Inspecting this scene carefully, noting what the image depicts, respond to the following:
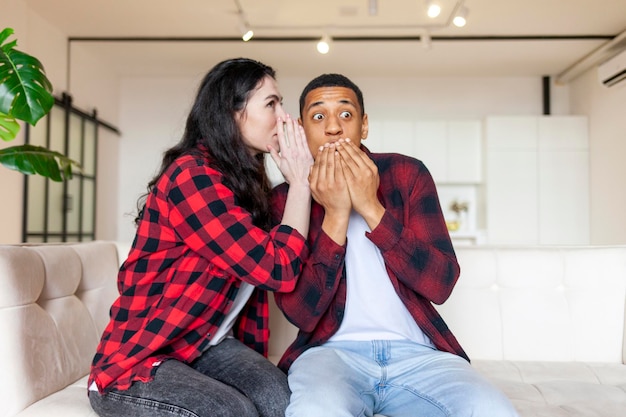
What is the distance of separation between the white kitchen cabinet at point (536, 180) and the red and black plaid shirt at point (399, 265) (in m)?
5.67

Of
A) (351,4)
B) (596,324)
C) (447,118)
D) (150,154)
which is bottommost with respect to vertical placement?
(596,324)

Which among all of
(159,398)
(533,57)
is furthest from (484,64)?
(159,398)

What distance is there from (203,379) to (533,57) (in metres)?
6.18

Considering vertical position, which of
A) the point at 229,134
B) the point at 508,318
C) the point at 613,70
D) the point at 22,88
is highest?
the point at 613,70

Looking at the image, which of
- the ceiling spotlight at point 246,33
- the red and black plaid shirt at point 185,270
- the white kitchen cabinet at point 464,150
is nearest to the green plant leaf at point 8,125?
the red and black plaid shirt at point 185,270

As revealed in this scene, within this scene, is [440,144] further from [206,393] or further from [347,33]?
[206,393]

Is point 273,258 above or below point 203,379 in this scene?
above

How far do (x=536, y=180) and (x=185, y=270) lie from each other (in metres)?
6.32

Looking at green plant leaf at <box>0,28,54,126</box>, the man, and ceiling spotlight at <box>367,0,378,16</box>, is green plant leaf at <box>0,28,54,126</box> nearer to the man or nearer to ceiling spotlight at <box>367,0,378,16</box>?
the man

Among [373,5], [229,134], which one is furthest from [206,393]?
[373,5]

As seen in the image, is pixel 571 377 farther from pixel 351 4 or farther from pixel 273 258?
pixel 351 4

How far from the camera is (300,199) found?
154 cm

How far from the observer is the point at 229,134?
1.63 m

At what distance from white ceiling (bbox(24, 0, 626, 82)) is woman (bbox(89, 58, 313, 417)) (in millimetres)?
3514
